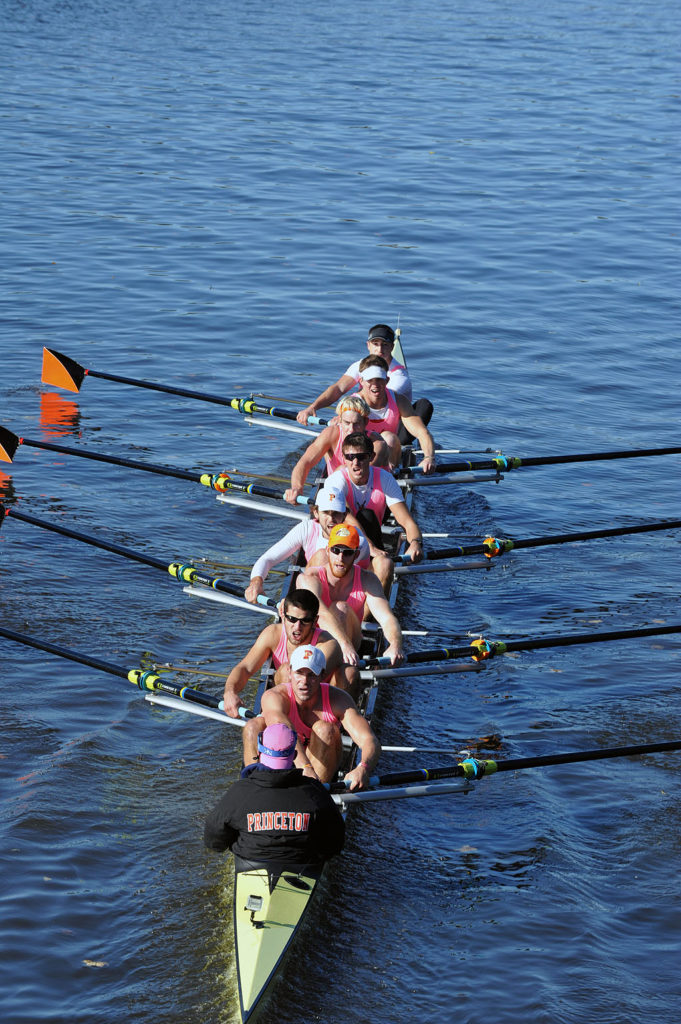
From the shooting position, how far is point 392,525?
11633 mm

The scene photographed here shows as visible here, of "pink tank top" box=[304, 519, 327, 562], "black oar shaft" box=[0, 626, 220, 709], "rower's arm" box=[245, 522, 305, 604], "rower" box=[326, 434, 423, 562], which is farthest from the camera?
"rower" box=[326, 434, 423, 562]

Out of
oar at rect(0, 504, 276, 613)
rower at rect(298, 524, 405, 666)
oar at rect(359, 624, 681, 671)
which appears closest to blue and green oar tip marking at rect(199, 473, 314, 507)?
oar at rect(0, 504, 276, 613)

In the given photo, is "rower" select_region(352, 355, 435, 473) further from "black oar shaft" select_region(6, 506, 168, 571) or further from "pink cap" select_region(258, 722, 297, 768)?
"pink cap" select_region(258, 722, 297, 768)

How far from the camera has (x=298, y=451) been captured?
15.3 m

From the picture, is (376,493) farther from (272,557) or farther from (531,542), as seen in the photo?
(531,542)

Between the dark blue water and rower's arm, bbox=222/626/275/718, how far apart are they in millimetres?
890

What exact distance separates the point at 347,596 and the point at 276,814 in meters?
2.51

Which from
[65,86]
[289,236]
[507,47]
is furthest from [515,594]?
[507,47]

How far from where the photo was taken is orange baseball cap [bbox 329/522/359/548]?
27.8 ft

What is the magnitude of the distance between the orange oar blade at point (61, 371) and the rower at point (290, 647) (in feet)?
26.7

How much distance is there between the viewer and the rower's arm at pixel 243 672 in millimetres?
8000

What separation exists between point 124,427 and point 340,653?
813 cm

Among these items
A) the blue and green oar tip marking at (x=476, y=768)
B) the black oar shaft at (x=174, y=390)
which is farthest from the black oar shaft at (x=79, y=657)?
the black oar shaft at (x=174, y=390)

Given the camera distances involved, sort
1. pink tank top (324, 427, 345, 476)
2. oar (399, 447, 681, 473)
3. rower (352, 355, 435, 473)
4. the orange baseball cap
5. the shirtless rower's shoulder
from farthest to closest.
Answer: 1. oar (399, 447, 681, 473)
2. rower (352, 355, 435, 473)
3. pink tank top (324, 427, 345, 476)
4. the orange baseball cap
5. the shirtless rower's shoulder
